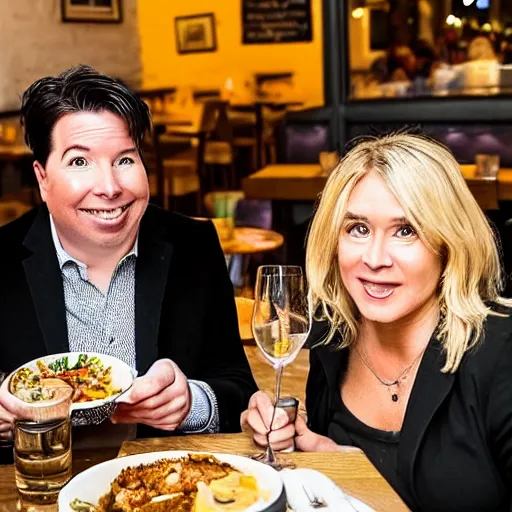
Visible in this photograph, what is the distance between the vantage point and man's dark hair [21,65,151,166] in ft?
6.45

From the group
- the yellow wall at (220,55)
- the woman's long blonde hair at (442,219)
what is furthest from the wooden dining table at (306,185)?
the woman's long blonde hair at (442,219)

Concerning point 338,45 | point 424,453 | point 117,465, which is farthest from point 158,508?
point 338,45

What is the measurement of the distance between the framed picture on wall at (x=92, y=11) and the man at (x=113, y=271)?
4.22 metres

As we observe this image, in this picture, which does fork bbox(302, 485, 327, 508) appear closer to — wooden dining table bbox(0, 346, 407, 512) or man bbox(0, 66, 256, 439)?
wooden dining table bbox(0, 346, 407, 512)

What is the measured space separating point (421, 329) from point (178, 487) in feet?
2.54

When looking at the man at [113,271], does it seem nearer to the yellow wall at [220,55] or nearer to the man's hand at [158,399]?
the man's hand at [158,399]

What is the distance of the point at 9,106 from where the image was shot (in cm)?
593

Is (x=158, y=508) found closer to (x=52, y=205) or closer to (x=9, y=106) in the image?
(x=52, y=205)

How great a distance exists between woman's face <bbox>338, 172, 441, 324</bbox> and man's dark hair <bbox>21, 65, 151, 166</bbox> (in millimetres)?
513

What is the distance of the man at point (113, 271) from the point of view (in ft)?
6.39

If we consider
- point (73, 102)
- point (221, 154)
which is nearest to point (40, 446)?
point (73, 102)

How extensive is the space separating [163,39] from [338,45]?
1.18 meters

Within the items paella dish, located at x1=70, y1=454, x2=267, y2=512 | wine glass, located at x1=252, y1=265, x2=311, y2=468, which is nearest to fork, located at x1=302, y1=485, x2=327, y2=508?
paella dish, located at x1=70, y1=454, x2=267, y2=512

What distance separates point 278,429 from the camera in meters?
1.75
